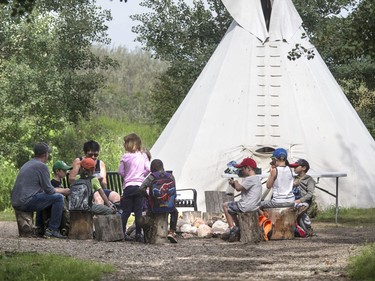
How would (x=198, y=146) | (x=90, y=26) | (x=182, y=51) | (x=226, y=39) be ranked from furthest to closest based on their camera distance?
(x=182, y=51)
(x=90, y=26)
(x=226, y=39)
(x=198, y=146)

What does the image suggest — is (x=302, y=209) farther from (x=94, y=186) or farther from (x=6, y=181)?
(x=6, y=181)

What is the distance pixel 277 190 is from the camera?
1525 cm

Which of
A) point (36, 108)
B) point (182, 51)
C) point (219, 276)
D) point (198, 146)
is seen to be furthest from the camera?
point (182, 51)

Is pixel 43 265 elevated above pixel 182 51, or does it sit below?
below

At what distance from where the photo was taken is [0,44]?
26750 millimetres

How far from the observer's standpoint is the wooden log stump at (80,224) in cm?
1468

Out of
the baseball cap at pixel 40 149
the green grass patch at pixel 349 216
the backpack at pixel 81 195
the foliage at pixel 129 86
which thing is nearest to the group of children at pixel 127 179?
the backpack at pixel 81 195

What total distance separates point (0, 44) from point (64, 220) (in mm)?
12430

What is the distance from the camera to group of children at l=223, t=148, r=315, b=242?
14734mm

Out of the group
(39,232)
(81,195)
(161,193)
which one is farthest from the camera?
(39,232)

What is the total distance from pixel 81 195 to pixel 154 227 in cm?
105

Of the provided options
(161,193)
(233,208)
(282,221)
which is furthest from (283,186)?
Result: (161,193)

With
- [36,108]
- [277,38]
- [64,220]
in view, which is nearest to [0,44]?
[36,108]

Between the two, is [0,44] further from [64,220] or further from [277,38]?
[64,220]
